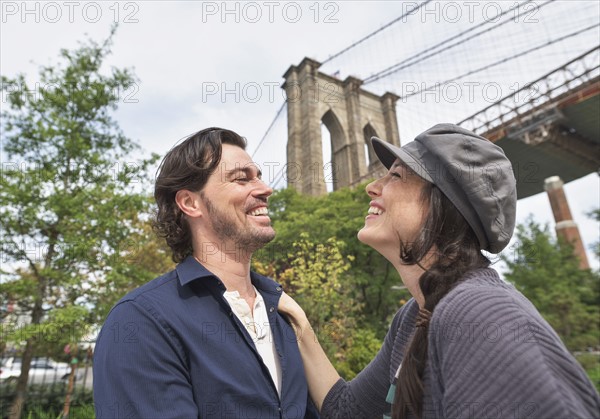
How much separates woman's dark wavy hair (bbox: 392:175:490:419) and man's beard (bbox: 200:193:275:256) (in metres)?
0.86

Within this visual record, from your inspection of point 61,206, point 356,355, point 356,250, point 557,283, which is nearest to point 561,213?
point 557,283

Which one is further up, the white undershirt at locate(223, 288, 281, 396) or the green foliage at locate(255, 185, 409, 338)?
the green foliage at locate(255, 185, 409, 338)

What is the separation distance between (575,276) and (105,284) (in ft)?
54.8

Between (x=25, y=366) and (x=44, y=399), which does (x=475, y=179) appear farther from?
(x=44, y=399)

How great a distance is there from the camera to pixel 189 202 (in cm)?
222

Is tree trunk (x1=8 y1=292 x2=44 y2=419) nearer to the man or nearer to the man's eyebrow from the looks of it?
the man

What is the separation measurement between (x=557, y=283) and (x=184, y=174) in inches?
593

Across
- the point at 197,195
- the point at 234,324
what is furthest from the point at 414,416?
the point at 197,195

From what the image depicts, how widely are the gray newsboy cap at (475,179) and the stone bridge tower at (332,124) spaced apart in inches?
879

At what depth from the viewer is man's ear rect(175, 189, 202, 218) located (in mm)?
2195

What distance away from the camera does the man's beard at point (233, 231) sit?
6.89ft

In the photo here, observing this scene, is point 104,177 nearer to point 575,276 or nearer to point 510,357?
point 510,357

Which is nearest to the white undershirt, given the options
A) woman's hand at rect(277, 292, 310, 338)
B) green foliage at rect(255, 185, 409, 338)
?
woman's hand at rect(277, 292, 310, 338)

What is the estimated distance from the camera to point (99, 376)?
1.38 meters
